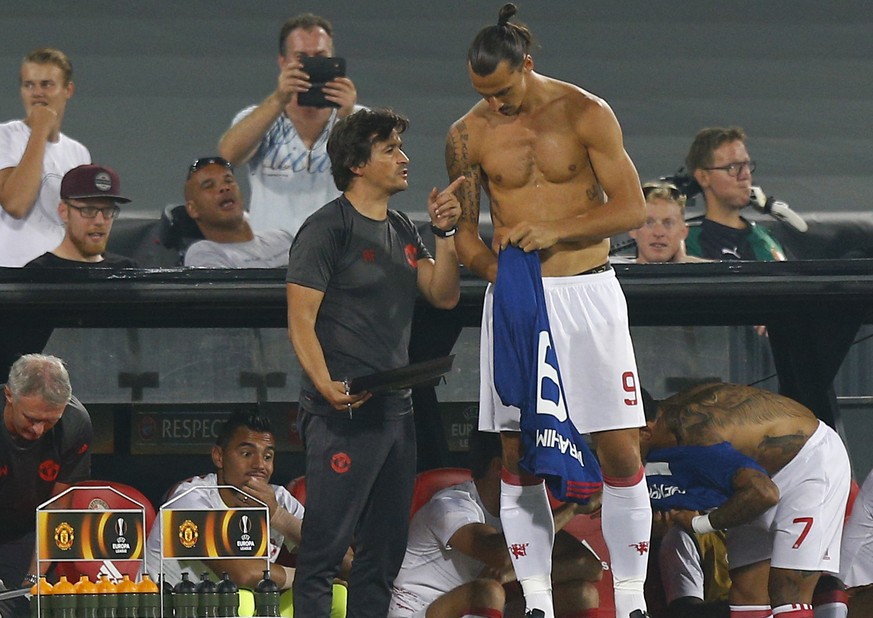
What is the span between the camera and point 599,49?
11.2m

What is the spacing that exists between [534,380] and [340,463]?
756 mm

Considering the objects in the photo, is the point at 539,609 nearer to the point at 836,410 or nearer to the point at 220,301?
the point at 220,301

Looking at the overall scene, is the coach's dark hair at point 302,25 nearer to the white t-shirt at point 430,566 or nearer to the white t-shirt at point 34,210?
the white t-shirt at point 34,210

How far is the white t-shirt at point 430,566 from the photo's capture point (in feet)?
17.8

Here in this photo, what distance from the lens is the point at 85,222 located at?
227 inches

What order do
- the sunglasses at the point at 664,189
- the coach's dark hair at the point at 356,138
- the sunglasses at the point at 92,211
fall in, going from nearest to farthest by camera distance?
the coach's dark hair at the point at 356,138
the sunglasses at the point at 92,211
the sunglasses at the point at 664,189

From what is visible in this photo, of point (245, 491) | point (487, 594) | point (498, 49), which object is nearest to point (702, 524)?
point (487, 594)

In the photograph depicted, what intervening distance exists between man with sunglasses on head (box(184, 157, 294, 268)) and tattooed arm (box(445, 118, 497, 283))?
168cm

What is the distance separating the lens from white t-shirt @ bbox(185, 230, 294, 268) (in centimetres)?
606

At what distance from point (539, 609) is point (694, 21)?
7940 mm

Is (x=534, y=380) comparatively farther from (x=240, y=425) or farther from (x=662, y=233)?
(x=662, y=233)

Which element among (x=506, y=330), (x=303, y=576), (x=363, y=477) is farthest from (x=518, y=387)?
(x=303, y=576)

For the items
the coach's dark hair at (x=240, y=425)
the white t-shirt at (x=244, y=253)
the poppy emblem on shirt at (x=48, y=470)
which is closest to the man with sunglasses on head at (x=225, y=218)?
the white t-shirt at (x=244, y=253)

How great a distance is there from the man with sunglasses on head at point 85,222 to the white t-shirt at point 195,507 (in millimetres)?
944
